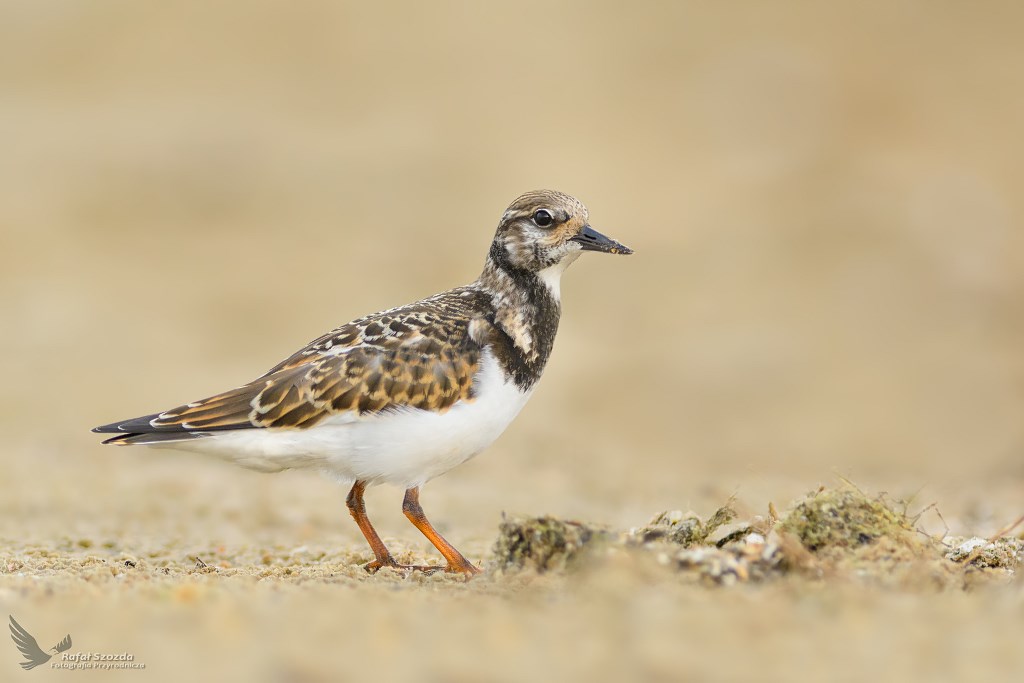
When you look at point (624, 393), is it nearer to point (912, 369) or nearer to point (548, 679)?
point (912, 369)

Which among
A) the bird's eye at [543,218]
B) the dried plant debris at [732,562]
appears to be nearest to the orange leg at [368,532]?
the bird's eye at [543,218]

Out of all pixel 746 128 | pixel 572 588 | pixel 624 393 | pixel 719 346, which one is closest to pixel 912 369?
pixel 719 346

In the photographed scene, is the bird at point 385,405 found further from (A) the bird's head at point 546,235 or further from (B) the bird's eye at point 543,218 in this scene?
(B) the bird's eye at point 543,218

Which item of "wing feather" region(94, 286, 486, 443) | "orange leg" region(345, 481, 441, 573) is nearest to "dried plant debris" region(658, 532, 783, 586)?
"wing feather" region(94, 286, 486, 443)

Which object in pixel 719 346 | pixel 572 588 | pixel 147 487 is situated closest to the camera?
pixel 572 588

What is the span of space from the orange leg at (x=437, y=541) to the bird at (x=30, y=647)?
2.00 m

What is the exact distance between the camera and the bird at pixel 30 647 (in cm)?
328

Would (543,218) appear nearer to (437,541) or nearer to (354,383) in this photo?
(354,383)

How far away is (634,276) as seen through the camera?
15.2m

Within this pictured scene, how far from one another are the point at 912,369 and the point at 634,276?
4024 mm

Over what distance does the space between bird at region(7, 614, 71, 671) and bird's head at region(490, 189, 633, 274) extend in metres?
2.86

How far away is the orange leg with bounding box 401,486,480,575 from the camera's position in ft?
16.6

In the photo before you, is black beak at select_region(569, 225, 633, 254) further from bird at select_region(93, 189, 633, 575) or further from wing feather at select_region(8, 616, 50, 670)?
wing feather at select_region(8, 616, 50, 670)

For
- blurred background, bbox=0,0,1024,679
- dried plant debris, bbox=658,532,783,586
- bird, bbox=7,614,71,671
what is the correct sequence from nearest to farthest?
bird, bbox=7,614,71,671
dried plant debris, bbox=658,532,783,586
blurred background, bbox=0,0,1024,679
